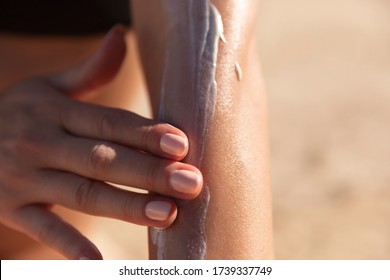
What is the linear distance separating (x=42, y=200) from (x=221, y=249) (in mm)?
366

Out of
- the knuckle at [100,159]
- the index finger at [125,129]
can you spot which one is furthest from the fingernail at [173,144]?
the knuckle at [100,159]

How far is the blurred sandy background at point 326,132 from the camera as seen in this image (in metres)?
1.99

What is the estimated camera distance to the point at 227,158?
1146mm

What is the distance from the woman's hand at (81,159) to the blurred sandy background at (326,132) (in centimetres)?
48

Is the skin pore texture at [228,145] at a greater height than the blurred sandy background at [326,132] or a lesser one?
greater

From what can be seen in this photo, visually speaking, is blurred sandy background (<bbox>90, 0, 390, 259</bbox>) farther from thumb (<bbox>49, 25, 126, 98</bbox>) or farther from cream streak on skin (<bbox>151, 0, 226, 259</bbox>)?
cream streak on skin (<bbox>151, 0, 226, 259</bbox>)

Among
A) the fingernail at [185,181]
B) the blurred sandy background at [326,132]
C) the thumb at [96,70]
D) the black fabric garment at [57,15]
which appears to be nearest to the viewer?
the fingernail at [185,181]

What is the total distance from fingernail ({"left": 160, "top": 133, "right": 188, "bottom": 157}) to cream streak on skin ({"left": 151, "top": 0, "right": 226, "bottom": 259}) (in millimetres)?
23

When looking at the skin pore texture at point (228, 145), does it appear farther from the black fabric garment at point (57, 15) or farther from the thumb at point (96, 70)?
the black fabric garment at point (57, 15)

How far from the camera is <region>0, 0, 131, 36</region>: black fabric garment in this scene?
1825mm

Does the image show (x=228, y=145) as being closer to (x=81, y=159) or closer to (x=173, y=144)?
(x=173, y=144)

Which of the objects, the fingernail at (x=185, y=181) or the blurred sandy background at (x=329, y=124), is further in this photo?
the blurred sandy background at (x=329, y=124)

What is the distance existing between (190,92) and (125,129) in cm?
12

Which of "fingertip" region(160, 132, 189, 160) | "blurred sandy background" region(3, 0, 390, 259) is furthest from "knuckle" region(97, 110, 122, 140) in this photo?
"blurred sandy background" region(3, 0, 390, 259)
